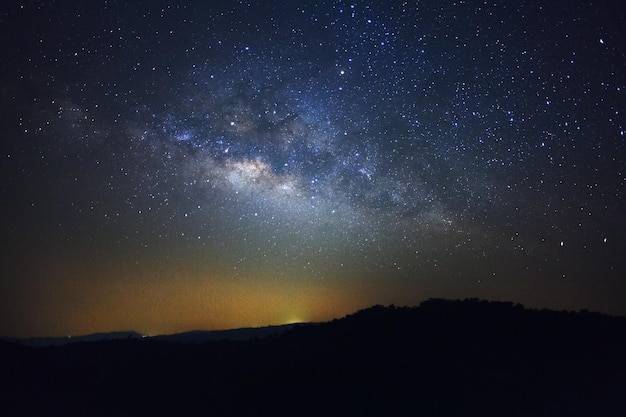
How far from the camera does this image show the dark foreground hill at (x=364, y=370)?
13555 millimetres

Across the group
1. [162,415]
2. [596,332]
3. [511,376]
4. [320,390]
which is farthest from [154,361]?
[596,332]

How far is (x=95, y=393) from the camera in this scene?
1550 cm

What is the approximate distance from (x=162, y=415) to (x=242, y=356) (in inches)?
178

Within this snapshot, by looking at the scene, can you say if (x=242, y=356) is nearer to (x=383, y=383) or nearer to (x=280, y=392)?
(x=280, y=392)

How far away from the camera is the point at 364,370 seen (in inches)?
612

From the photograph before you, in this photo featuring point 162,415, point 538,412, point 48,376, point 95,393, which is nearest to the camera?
point 538,412

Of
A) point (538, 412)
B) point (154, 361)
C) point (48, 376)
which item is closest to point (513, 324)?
point (538, 412)

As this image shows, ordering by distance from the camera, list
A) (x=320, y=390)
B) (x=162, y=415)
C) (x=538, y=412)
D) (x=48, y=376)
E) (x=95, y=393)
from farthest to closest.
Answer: (x=48, y=376) < (x=95, y=393) < (x=320, y=390) < (x=162, y=415) < (x=538, y=412)

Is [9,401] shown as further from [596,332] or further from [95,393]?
[596,332]

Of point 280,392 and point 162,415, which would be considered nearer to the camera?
point 162,415

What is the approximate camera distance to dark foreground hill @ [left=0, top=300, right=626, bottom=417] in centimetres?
1355

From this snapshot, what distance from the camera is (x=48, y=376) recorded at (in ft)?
55.7

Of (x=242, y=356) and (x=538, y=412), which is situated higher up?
(x=242, y=356)

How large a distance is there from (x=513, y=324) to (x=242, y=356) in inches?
342
